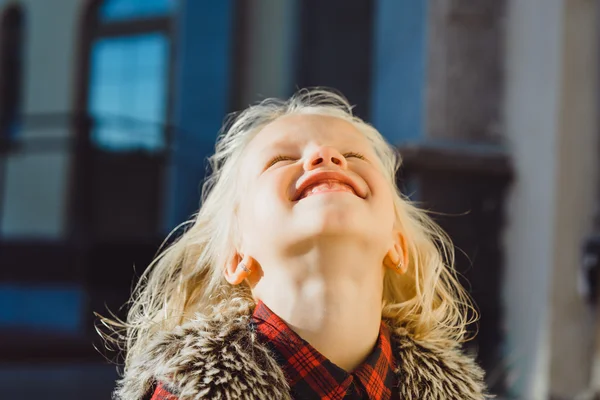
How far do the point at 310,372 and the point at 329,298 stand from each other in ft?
0.41

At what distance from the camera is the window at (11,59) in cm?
873

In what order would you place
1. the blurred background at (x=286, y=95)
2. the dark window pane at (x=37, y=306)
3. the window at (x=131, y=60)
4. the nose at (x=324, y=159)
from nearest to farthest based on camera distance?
1. the nose at (x=324, y=159)
2. the blurred background at (x=286, y=95)
3. the dark window pane at (x=37, y=306)
4. the window at (x=131, y=60)

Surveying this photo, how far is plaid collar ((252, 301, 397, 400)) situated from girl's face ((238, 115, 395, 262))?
0.41 ft

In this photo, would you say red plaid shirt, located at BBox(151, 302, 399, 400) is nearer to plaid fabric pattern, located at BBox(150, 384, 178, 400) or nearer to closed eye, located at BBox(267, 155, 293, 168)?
plaid fabric pattern, located at BBox(150, 384, 178, 400)

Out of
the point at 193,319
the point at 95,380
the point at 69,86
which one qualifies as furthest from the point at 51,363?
the point at 69,86

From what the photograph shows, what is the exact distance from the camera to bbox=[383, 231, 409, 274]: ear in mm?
1368

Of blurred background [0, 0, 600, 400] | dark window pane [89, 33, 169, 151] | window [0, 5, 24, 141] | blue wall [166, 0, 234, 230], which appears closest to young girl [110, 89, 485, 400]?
blurred background [0, 0, 600, 400]

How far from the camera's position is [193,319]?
52.4 inches

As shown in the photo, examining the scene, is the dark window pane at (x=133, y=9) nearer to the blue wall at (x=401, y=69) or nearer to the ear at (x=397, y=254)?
the blue wall at (x=401, y=69)

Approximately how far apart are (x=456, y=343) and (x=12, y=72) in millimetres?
8515

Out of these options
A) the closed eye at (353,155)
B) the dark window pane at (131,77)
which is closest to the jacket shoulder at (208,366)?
the closed eye at (353,155)

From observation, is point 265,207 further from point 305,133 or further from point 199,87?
point 199,87

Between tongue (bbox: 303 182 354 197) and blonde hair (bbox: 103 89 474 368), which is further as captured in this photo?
blonde hair (bbox: 103 89 474 368)

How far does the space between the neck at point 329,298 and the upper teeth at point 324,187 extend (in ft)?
0.32
